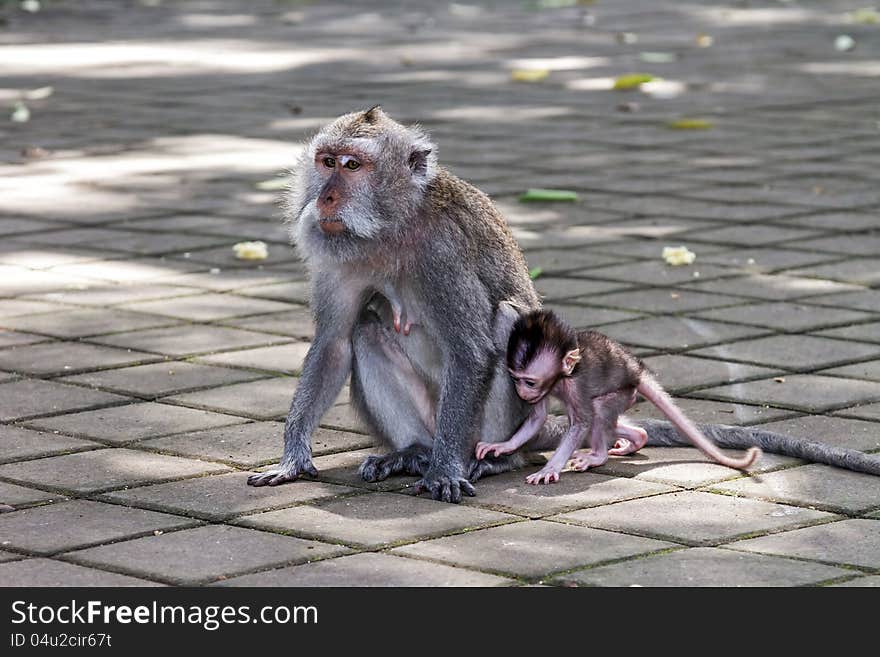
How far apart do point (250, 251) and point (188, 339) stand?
1.55m

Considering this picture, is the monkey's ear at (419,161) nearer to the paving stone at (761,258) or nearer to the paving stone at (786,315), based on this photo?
the paving stone at (786,315)

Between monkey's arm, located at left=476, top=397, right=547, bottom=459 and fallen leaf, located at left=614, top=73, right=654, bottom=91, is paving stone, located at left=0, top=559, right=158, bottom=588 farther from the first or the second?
fallen leaf, located at left=614, top=73, right=654, bottom=91

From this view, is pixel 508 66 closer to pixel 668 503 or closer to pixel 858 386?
pixel 858 386

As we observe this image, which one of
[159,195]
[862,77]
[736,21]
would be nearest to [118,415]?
[159,195]

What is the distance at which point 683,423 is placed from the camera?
17.7 feet

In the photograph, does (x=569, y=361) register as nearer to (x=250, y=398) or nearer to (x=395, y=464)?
(x=395, y=464)

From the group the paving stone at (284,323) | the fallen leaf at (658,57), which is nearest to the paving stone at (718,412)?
the paving stone at (284,323)

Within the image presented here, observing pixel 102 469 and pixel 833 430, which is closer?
pixel 102 469

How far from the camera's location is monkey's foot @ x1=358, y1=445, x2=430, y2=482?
17.4 feet

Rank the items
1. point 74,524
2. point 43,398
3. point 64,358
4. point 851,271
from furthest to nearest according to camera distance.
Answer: point 851,271 < point 64,358 < point 43,398 < point 74,524

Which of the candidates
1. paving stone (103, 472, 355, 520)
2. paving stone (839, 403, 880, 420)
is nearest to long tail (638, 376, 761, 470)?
paving stone (839, 403, 880, 420)

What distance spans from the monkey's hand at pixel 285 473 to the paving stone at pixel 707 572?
1.21 m

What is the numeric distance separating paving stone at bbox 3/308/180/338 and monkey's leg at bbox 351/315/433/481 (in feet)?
6.31

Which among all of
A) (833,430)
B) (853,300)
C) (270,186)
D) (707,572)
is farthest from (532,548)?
(270,186)
